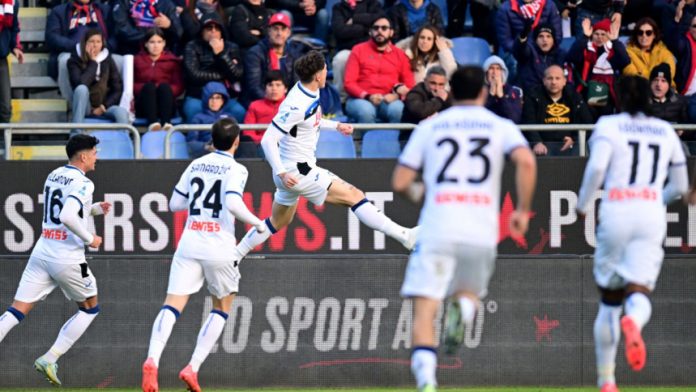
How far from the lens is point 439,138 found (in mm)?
8078

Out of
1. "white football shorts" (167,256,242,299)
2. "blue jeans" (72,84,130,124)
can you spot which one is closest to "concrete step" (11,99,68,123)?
"blue jeans" (72,84,130,124)

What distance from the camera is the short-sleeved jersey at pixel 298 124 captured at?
12.1 m

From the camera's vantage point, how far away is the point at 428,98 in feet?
48.0

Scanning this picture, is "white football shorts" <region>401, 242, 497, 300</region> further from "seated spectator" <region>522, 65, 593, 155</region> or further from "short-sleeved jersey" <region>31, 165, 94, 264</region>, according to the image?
"seated spectator" <region>522, 65, 593, 155</region>

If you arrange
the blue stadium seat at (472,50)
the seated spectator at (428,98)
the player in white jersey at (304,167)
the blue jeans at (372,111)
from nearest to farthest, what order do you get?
the player in white jersey at (304,167) < the seated spectator at (428,98) < the blue jeans at (372,111) < the blue stadium seat at (472,50)

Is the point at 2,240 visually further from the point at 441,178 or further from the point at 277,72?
the point at 441,178

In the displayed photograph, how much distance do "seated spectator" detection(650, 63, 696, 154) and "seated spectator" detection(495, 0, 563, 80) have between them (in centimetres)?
167

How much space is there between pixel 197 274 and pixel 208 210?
571mm

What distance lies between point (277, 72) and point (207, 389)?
4322 millimetres

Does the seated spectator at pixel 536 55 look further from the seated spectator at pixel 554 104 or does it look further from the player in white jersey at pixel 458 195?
the player in white jersey at pixel 458 195

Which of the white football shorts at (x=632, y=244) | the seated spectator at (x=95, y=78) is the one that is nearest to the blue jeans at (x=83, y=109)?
the seated spectator at (x=95, y=78)

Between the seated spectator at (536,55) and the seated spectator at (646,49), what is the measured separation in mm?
903

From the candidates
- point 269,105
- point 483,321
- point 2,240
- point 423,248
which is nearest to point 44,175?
point 2,240

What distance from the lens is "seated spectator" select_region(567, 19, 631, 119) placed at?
15.5m
